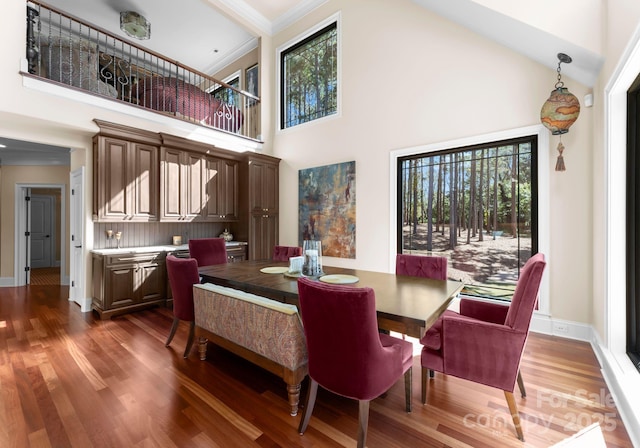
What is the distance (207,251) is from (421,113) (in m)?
3.54

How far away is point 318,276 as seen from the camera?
264 cm

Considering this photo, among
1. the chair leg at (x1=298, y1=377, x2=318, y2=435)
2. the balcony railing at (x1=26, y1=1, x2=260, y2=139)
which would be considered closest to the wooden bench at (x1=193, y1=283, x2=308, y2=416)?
the chair leg at (x1=298, y1=377, x2=318, y2=435)

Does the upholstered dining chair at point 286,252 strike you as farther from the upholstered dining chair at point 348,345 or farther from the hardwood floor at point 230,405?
the upholstered dining chair at point 348,345

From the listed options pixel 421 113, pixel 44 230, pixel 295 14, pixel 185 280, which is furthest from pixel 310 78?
pixel 44 230

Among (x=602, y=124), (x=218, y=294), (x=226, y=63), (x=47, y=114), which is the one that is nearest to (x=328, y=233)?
(x=218, y=294)

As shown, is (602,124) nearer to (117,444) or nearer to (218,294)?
(218,294)

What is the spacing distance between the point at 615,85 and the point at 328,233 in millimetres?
3799

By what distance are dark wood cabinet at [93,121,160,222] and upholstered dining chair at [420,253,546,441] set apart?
14.1 feet

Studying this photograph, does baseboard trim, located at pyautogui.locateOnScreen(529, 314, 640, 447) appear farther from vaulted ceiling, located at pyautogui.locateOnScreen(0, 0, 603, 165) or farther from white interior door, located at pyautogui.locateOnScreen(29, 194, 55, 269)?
white interior door, located at pyautogui.locateOnScreen(29, 194, 55, 269)

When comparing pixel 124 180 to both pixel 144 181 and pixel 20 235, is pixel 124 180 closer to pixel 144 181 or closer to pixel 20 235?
pixel 144 181

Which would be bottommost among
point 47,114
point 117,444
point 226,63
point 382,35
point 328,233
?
point 117,444

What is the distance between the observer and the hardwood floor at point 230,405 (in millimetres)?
1710

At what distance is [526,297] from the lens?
5.50ft

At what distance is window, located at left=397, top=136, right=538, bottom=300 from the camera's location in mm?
3408
